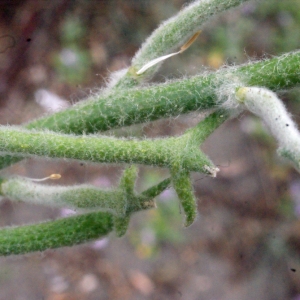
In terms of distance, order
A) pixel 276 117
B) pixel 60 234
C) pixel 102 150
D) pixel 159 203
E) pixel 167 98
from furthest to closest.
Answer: pixel 159 203
pixel 60 234
pixel 167 98
pixel 102 150
pixel 276 117

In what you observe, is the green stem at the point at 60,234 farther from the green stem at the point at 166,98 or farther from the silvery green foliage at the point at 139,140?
the green stem at the point at 166,98

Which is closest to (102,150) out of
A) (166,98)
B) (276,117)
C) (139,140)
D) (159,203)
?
(139,140)

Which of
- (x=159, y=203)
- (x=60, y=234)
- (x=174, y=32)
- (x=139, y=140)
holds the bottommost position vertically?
(x=159, y=203)

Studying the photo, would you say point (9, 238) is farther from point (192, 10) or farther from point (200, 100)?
point (192, 10)

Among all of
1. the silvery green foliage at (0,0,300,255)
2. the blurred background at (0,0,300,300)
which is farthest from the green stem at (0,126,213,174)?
the blurred background at (0,0,300,300)

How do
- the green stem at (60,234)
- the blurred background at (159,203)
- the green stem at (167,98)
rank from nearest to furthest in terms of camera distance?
1. the green stem at (167,98)
2. the green stem at (60,234)
3. the blurred background at (159,203)

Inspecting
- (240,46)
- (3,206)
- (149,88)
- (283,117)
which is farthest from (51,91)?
(283,117)

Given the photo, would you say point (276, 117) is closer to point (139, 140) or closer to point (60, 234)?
point (139, 140)

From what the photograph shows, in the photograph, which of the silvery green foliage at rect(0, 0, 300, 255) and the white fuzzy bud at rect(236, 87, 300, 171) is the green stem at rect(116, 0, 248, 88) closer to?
the silvery green foliage at rect(0, 0, 300, 255)

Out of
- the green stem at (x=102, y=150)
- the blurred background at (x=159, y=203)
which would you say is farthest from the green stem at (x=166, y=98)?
the blurred background at (x=159, y=203)
